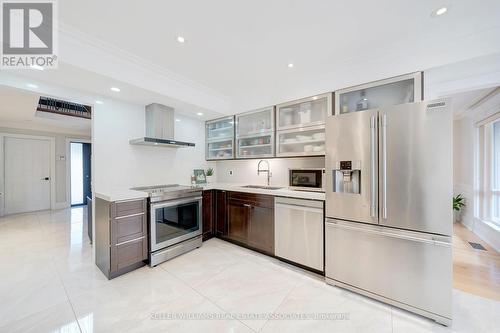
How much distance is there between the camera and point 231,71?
2848mm

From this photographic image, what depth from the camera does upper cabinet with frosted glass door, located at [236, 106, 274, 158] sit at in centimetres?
329

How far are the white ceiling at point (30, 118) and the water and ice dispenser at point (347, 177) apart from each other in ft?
15.3

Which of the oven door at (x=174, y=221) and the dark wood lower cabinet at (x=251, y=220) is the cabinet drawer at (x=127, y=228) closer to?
the oven door at (x=174, y=221)

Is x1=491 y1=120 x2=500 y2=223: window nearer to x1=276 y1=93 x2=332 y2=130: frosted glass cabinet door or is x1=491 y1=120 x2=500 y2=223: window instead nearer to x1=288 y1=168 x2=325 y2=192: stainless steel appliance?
x1=276 y1=93 x2=332 y2=130: frosted glass cabinet door

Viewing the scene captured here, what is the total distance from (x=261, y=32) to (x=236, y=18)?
307 mm

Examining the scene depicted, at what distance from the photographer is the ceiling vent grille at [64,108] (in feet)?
14.8

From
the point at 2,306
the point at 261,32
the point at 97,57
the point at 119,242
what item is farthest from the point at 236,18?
the point at 2,306

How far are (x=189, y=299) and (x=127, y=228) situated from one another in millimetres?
1150

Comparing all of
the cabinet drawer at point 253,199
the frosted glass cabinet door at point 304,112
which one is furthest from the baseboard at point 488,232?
the cabinet drawer at point 253,199

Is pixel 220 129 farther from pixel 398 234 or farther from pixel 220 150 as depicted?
pixel 398 234

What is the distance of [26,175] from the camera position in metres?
5.49

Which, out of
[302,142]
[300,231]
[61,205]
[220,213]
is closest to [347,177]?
[300,231]

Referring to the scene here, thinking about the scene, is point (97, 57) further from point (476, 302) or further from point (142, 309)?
point (476, 302)

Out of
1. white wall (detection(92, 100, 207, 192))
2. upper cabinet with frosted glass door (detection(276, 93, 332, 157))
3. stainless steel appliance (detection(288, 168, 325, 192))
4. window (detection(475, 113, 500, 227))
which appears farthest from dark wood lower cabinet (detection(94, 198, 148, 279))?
window (detection(475, 113, 500, 227))
